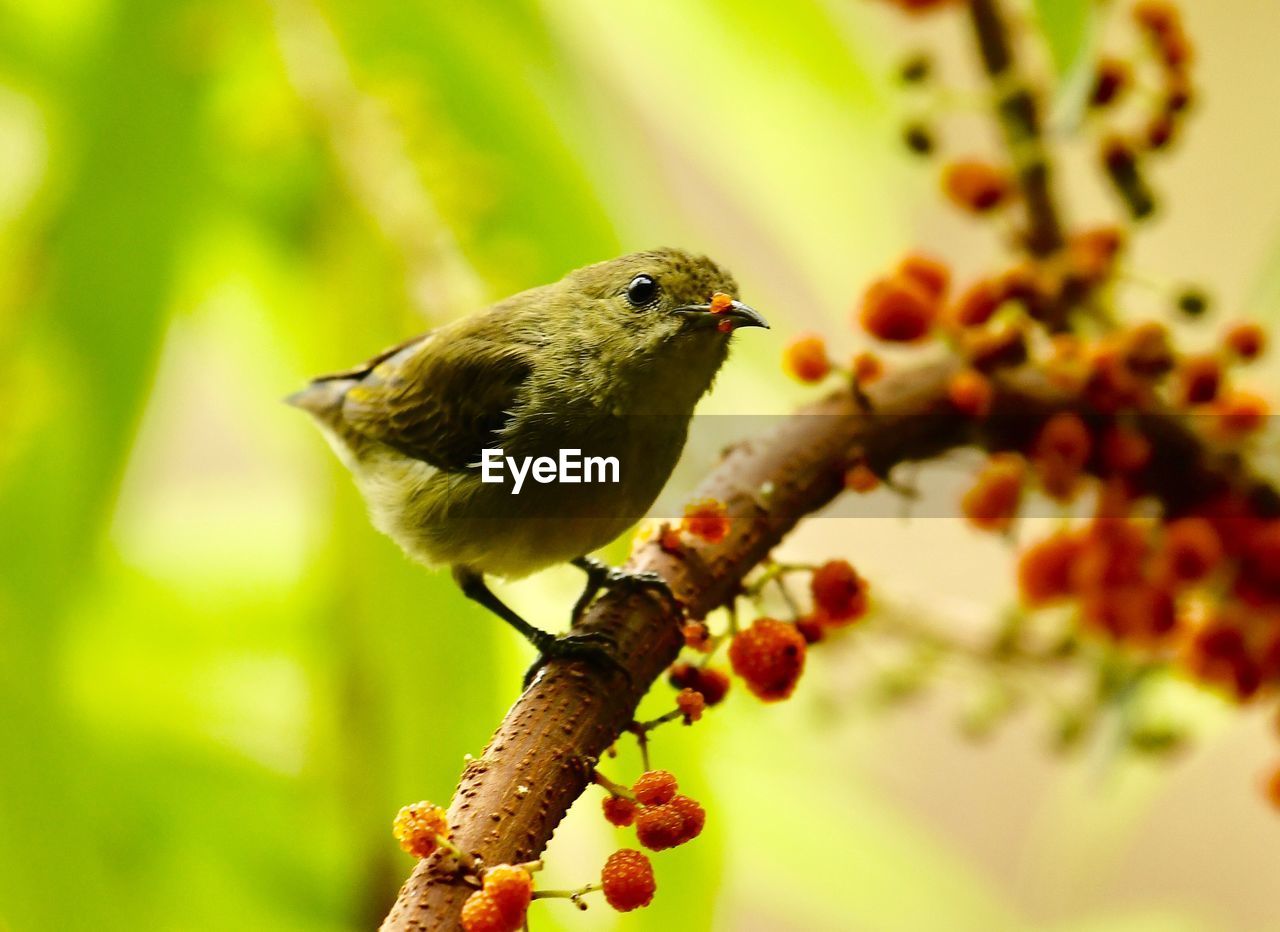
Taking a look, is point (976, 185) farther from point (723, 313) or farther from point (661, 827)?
point (661, 827)

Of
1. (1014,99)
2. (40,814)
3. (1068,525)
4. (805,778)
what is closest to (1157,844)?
(805,778)

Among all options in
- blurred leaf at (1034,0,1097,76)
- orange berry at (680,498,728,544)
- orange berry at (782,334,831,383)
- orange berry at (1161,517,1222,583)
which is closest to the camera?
orange berry at (680,498,728,544)

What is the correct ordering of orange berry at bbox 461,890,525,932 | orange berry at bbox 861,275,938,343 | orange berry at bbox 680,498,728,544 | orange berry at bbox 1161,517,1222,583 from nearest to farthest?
orange berry at bbox 461,890,525,932
orange berry at bbox 680,498,728,544
orange berry at bbox 861,275,938,343
orange berry at bbox 1161,517,1222,583

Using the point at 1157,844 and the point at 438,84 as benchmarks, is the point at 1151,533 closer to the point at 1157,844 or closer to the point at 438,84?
the point at 438,84

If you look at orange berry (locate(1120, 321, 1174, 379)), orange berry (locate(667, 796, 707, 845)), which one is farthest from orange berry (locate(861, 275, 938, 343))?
orange berry (locate(667, 796, 707, 845))

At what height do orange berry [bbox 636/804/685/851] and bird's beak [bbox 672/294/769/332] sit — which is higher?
bird's beak [bbox 672/294/769/332]

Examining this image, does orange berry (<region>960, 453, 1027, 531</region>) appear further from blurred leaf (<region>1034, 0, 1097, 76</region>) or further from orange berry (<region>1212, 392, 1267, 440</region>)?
blurred leaf (<region>1034, 0, 1097, 76</region>)

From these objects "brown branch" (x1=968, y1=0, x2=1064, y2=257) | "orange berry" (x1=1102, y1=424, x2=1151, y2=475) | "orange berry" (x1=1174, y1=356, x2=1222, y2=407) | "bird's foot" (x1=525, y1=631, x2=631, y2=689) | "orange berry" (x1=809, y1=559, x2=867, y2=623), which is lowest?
"bird's foot" (x1=525, y1=631, x2=631, y2=689)
